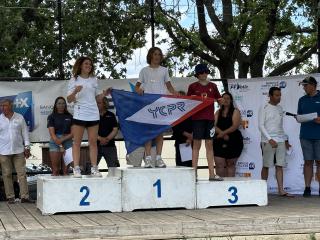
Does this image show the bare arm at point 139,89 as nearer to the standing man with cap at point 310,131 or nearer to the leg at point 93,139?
the leg at point 93,139

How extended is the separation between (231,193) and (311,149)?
2002 millimetres

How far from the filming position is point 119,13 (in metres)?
13.7

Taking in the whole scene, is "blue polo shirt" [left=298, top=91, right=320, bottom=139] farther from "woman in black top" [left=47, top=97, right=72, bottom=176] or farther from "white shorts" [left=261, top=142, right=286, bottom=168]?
"woman in black top" [left=47, top=97, right=72, bottom=176]

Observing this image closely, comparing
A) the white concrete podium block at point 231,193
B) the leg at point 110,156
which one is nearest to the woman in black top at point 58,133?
the leg at point 110,156

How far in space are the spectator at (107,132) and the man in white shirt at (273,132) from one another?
2.42 m

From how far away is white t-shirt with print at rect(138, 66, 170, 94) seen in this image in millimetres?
9078

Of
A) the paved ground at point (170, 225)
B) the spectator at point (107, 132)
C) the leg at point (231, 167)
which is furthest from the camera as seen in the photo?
the leg at point (231, 167)

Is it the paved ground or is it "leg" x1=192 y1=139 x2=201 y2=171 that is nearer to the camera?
the paved ground

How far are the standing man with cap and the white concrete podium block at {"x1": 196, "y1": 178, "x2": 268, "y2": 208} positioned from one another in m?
1.54

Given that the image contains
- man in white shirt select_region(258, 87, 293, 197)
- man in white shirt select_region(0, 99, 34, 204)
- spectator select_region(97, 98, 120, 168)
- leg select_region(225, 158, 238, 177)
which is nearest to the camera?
man in white shirt select_region(0, 99, 34, 204)

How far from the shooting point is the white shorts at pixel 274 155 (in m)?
10.4

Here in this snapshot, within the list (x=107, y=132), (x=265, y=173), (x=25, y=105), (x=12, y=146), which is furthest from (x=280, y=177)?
(x=25, y=105)

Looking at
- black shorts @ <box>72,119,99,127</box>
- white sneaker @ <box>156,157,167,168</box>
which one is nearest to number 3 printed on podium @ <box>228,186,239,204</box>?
white sneaker @ <box>156,157,167,168</box>

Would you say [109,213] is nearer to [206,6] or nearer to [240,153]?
[240,153]
